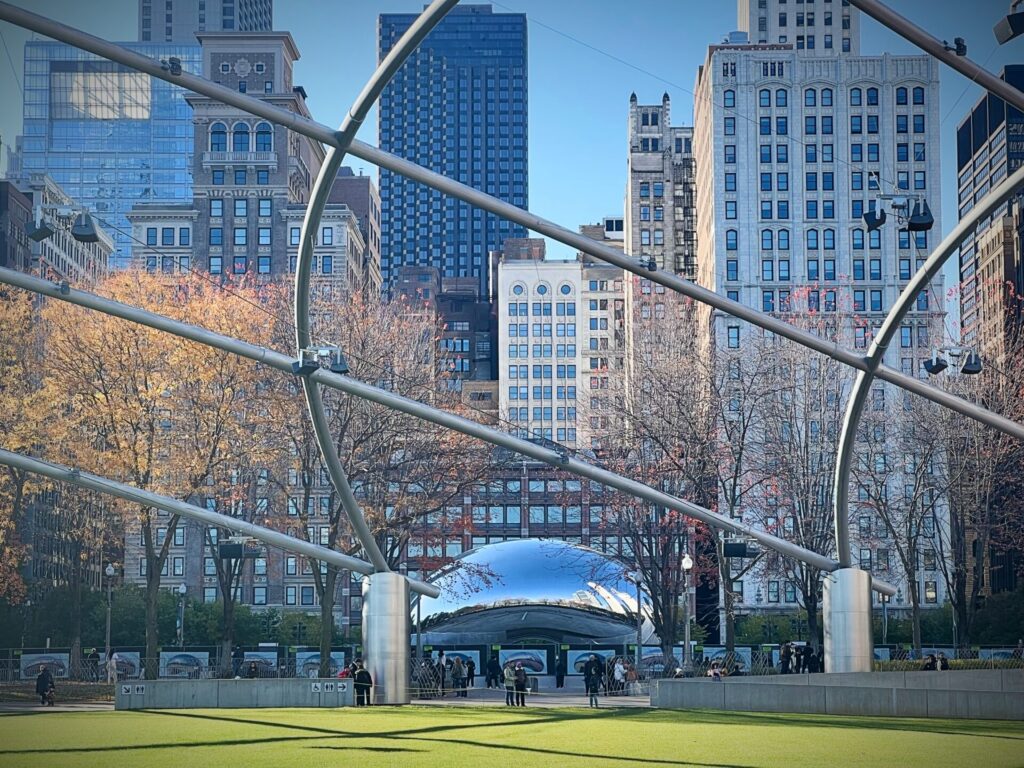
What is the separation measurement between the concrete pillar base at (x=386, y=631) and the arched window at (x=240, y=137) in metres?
122

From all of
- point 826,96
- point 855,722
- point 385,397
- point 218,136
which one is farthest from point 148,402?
point 218,136

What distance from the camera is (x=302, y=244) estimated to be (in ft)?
98.9

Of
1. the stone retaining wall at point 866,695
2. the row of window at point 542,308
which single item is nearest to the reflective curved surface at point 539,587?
the stone retaining wall at point 866,695

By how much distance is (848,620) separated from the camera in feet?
122

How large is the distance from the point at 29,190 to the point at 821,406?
91.4 m

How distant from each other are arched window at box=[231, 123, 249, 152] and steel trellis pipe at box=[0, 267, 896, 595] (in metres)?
125

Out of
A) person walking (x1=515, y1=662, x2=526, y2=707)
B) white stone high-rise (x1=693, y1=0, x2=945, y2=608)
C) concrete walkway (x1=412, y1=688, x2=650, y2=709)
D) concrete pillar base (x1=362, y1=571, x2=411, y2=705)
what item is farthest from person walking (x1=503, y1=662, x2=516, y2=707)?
white stone high-rise (x1=693, y1=0, x2=945, y2=608)

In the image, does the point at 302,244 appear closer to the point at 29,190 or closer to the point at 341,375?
the point at 341,375

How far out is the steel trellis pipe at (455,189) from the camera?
23688mm

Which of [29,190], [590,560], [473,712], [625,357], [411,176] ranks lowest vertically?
[473,712]

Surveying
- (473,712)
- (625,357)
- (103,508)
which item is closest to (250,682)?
(473,712)

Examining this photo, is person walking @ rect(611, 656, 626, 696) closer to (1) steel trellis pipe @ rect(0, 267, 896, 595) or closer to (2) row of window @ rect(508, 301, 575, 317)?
(1) steel trellis pipe @ rect(0, 267, 896, 595)

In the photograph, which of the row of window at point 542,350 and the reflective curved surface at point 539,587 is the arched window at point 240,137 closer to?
the row of window at point 542,350

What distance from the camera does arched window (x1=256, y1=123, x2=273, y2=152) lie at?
155 m
